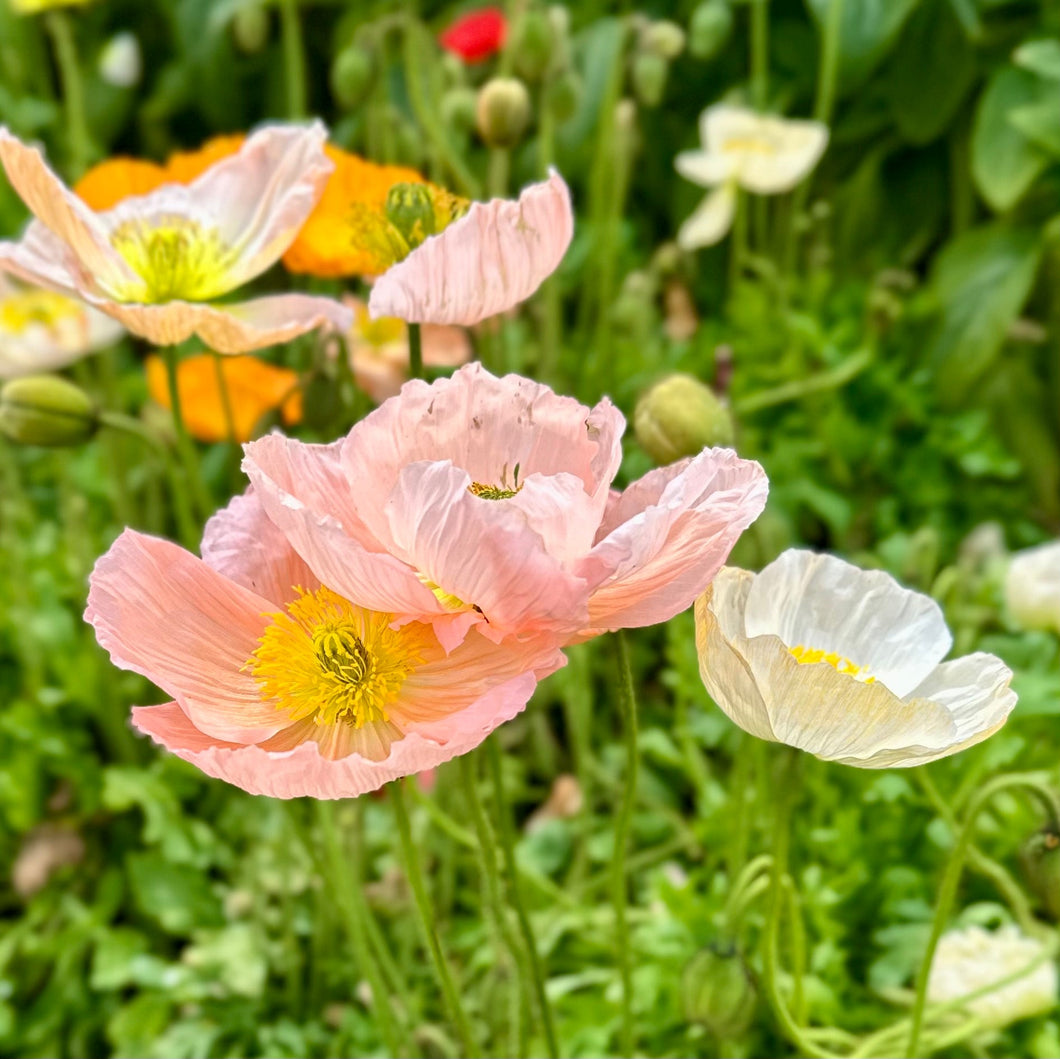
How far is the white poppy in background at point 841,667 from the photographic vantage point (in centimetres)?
37

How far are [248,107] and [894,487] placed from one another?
40.3 inches

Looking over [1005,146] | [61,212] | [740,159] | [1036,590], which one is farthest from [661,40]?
[61,212]

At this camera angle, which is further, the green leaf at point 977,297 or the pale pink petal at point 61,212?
the green leaf at point 977,297

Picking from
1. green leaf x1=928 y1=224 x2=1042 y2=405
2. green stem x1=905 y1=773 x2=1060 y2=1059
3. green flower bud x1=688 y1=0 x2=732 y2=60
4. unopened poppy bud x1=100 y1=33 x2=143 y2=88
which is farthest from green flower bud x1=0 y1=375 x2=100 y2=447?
unopened poppy bud x1=100 y1=33 x2=143 y2=88

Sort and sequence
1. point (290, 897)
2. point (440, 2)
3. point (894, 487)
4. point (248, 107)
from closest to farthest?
point (290, 897) < point (894, 487) < point (440, 2) < point (248, 107)

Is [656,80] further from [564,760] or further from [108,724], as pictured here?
[108,724]

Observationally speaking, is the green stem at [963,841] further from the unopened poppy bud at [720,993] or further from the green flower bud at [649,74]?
the green flower bud at [649,74]

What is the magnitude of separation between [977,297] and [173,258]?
0.88 meters

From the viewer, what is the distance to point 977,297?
122 cm

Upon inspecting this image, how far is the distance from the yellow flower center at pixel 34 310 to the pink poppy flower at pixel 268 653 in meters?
0.65

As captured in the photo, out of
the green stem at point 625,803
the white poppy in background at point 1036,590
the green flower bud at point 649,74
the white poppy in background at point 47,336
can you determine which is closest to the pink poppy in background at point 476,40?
the green flower bud at point 649,74

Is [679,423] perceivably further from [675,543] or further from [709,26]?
[709,26]

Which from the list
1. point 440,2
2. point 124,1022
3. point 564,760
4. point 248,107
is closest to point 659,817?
point 564,760

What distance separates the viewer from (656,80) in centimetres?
99
